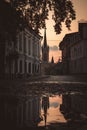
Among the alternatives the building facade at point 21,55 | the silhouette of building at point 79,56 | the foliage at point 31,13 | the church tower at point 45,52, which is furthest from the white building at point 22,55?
the church tower at point 45,52

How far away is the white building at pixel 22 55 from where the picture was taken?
A: 129ft

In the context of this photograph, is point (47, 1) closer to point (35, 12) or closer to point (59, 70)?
point (35, 12)

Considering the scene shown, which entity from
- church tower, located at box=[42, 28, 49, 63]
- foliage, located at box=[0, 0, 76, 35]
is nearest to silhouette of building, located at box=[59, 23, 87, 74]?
foliage, located at box=[0, 0, 76, 35]

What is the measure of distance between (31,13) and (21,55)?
3207cm

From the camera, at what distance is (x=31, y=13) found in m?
17.2

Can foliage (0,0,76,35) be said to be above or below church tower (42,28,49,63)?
below

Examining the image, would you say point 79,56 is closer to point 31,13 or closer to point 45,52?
point 31,13

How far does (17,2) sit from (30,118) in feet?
30.7

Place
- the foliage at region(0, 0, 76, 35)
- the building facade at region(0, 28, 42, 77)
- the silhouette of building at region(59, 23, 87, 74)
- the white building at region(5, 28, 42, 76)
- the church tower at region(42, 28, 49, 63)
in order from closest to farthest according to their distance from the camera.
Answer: the foliage at region(0, 0, 76, 35) → the building facade at region(0, 28, 42, 77) → the white building at region(5, 28, 42, 76) → the silhouette of building at region(59, 23, 87, 74) → the church tower at region(42, 28, 49, 63)

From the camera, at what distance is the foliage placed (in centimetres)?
1594

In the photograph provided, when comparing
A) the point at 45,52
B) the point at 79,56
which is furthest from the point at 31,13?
the point at 45,52

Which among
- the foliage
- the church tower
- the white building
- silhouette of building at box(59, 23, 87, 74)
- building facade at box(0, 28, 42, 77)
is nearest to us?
the foliage

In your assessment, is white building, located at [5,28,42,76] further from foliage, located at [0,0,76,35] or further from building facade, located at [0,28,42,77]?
foliage, located at [0,0,76,35]

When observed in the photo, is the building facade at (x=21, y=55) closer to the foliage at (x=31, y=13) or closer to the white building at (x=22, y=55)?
the white building at (x=22, y=55)
